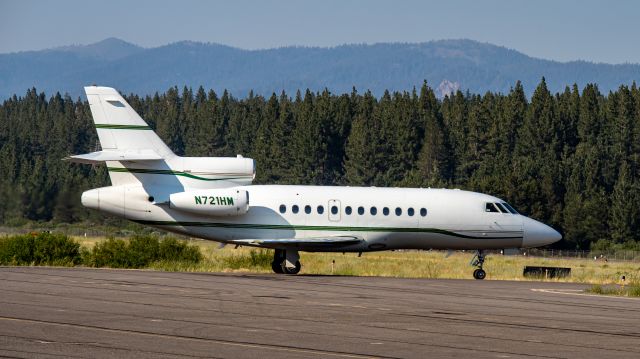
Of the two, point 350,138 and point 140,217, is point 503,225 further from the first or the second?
point 350,138

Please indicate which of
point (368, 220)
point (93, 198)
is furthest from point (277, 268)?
point (93, 198)

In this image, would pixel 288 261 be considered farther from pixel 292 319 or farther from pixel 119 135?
pixel 292 319

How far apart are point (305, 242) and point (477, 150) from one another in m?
89.3

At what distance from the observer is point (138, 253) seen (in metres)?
42.5

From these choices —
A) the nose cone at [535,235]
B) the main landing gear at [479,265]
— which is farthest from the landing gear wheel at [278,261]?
the nose cone at [535,235]

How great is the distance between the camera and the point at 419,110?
135375 mm

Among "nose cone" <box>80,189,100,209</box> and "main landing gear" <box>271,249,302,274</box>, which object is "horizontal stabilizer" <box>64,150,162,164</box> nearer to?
"nose cone" <box>80,189,100,209</box>

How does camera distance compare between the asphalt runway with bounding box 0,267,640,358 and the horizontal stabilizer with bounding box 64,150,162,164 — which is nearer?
the asphalt runway with bounding box 0,267,640,358

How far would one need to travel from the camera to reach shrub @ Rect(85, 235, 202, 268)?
41.8 metres

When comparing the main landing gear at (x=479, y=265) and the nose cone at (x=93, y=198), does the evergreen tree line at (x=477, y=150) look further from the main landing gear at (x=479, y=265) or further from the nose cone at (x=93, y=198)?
the nose cone at (x=93, y=198)

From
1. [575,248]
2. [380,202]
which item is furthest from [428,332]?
[575,248]

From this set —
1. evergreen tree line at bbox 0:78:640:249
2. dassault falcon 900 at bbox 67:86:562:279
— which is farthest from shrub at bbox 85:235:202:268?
evergreen tree line at bbox 0:78:640:249

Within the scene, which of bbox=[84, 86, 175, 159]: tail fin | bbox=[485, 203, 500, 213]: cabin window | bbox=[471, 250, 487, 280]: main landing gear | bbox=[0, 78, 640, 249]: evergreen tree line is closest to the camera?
bbox=[84, 86, 175, 159]: tail fin

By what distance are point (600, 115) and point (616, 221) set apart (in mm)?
26865
